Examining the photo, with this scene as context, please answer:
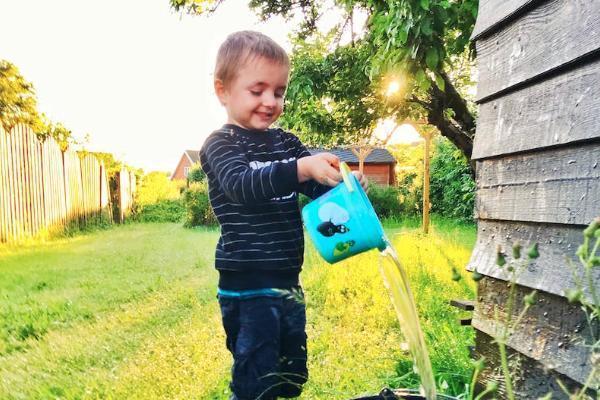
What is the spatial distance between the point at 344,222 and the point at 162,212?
1526 centimetres

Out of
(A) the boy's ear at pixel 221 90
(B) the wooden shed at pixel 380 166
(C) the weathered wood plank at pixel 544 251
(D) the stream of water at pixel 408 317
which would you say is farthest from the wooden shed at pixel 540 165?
(B) the wooden shed at pixel 380 166

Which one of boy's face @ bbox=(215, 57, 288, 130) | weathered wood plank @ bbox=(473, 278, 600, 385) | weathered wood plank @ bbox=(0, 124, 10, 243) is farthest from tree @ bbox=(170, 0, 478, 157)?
weathered wood plank @ bbox=(0, 124, 10, 243)

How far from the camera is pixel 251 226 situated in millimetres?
1728

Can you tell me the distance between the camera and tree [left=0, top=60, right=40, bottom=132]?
1379 centimetres

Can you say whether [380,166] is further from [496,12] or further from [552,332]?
[552,332]

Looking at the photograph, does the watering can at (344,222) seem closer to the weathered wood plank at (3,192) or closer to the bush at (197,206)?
the weathered wood plank at (3,192)

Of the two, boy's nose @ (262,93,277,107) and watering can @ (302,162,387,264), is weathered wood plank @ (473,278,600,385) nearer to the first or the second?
watering can @ (302,162,387,264)

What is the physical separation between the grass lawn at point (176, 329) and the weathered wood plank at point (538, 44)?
1187mm

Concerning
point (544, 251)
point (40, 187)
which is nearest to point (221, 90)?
point (544, 251)

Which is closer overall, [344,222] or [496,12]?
[344,222]

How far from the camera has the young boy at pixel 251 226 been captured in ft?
5.58

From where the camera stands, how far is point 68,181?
10.4 m

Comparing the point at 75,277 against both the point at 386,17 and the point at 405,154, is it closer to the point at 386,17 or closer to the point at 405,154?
the point at 386,17

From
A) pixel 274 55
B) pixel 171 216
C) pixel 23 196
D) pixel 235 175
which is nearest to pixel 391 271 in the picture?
pixel 235 175
